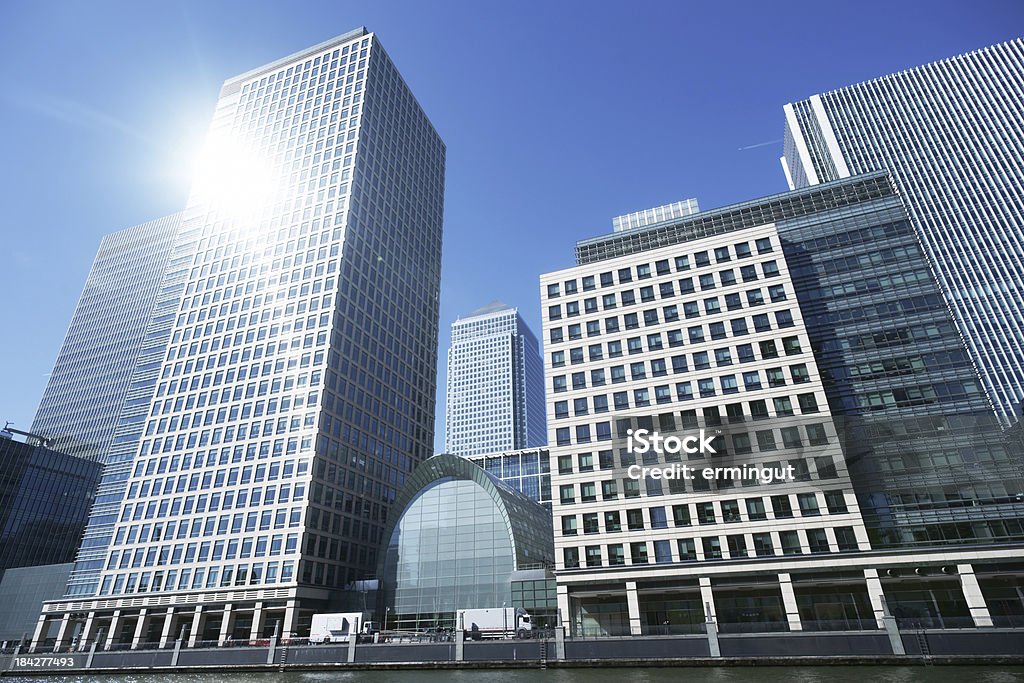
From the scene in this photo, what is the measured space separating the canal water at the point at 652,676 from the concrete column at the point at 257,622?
2219 centimetres

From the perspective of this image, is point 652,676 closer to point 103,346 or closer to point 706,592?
point 706,592

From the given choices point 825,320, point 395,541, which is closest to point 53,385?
point 395,541

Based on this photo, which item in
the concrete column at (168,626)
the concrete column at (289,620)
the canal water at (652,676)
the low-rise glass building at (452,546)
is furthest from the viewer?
the concrete column at (168,626)

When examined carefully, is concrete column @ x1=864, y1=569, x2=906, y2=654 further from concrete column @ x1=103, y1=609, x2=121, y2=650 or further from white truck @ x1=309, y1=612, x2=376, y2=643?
concrete column @ x1=103, y1=609, x2=121, y2=650

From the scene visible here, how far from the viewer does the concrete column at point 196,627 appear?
79.1 meters

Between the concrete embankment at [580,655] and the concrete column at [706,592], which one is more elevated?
the concrete column at [706,592]

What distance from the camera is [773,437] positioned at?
6531cm

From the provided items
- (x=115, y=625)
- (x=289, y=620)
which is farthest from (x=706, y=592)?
(x=115, y=625)

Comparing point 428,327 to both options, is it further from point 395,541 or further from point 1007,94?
point 1007,94

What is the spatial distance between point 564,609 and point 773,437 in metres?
30.5

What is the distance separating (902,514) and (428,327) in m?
98.2

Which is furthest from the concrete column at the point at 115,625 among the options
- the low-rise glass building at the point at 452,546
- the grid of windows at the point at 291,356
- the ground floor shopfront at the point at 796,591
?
the ground floor shopfront at the point at 796,591

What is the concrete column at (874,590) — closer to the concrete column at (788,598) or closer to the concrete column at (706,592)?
the concrete column at (788,598)

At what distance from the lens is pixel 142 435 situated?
330ft
